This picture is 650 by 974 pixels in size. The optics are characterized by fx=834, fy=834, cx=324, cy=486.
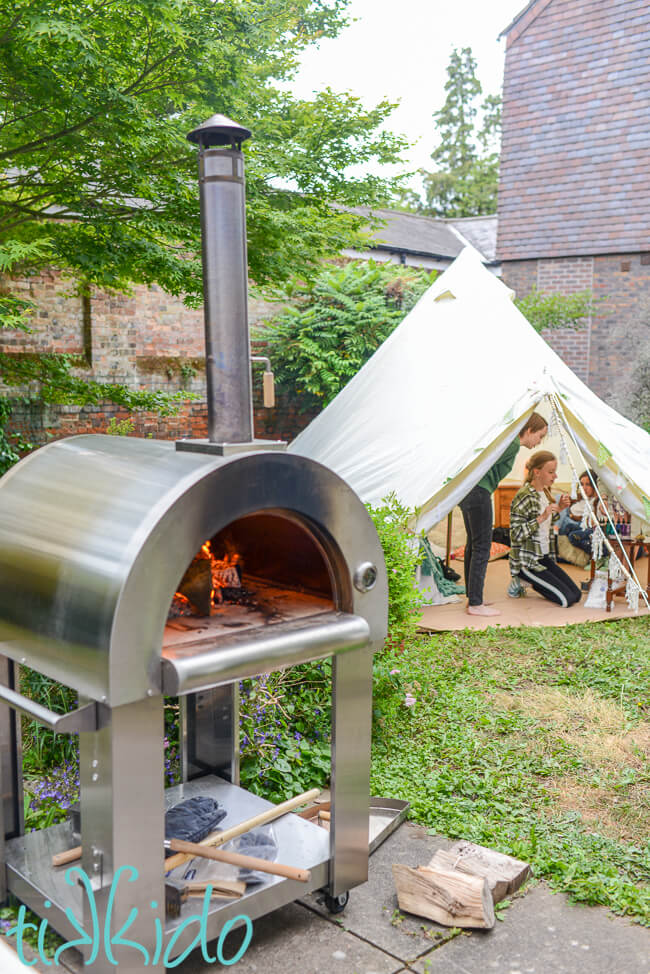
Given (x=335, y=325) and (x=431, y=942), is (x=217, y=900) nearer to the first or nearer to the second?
(x=431, y=942)

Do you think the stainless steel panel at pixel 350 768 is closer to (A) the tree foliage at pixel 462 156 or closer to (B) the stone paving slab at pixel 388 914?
(B) the stone paving slab at pixel 388 914

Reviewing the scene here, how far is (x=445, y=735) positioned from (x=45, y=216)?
5204 mm

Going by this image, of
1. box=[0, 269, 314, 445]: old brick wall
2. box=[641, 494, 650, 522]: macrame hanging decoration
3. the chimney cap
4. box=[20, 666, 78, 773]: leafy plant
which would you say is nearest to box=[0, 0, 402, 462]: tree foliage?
box=[0, 269, 314, 445]: old brick wall

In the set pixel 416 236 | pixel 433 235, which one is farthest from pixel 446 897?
pixel 433 235

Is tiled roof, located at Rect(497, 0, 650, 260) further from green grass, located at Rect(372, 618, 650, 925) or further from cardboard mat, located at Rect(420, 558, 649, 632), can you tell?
green grass, located at Rect(372, 618, 650, 925)

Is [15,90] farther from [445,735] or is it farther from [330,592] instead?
[445,735]

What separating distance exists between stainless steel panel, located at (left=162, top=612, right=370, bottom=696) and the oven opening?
95 mm

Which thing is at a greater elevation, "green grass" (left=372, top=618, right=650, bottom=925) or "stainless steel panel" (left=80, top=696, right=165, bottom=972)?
"stainless steel panel" (left=80, top=696, right=165, bottom=972)

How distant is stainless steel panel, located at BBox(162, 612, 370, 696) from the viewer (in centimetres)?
236

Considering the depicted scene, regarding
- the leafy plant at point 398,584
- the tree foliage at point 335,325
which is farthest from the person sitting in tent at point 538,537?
the tree foliage at point 335,325

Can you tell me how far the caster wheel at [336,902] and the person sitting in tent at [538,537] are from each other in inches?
192

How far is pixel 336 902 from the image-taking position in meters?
3.01

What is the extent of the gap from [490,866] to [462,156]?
146 ft

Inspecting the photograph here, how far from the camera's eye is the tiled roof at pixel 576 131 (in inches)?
576
